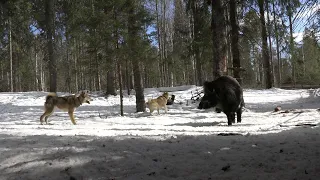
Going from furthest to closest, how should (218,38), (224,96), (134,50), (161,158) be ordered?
1. (134,50)
2. (218,38)
3. (224,96)
4. (161,158)

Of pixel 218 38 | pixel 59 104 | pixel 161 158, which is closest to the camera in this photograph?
pixel 161 158

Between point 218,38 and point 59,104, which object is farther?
point 218,38

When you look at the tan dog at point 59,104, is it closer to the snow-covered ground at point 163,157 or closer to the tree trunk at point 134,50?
the tree trunk at point 134,50

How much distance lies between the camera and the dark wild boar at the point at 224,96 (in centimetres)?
1045

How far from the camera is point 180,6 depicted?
41062 mm

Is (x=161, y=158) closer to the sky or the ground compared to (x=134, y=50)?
closer to the ground

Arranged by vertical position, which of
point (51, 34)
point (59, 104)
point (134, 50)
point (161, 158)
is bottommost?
point (161, 158)

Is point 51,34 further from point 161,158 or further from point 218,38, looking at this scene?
point 161,158

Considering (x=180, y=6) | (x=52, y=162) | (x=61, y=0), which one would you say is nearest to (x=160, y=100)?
(x=52, y=162)

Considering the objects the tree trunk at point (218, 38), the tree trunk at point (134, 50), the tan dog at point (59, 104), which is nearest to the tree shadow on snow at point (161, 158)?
the tan dog at point (59, 104)

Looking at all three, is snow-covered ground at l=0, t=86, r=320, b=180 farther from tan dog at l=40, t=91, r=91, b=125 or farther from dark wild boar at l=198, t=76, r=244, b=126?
tan dog at l=40, t=91, r=91, b=125

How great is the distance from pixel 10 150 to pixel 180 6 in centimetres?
3751

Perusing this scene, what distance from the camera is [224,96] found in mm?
10461

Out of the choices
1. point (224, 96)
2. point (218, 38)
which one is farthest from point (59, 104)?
point (218, 38)
